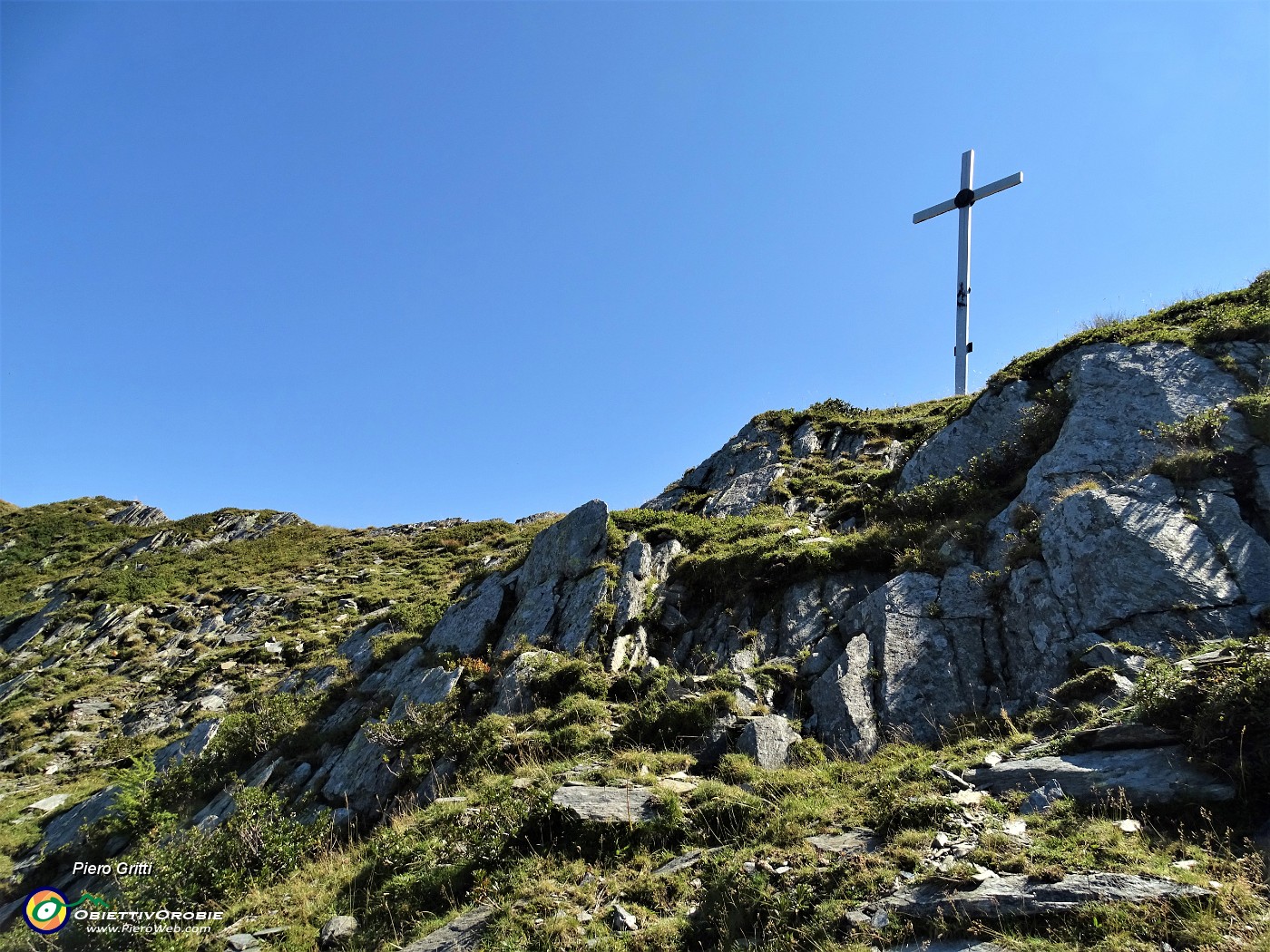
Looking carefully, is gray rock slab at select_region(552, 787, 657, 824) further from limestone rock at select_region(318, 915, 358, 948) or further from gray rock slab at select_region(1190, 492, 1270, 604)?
gray rock slab at select_region(1190, 492, 1270, 604)

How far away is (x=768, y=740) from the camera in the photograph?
12727 millimetres

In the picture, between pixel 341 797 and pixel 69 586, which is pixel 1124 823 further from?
pixel 69 586

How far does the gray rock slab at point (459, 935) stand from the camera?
8977 millimetres

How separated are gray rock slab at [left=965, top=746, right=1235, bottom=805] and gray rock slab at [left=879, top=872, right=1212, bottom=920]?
6.17 feet

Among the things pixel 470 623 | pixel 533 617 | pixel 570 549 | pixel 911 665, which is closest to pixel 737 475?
pixel 570 549

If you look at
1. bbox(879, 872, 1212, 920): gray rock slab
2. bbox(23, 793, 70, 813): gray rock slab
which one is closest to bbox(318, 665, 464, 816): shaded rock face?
bbox(23, 793, 70, 813): gray rock slab

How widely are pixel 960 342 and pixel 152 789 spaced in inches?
1519

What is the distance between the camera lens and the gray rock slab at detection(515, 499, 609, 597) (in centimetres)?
2148

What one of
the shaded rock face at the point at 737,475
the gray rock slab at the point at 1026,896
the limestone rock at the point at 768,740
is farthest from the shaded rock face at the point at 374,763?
the shaded rock face at the point at 737,475

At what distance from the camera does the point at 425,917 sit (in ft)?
32.7

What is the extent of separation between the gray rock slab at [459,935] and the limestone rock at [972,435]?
56.0 ft

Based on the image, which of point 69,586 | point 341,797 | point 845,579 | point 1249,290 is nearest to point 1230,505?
point 845,579

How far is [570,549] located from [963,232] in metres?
29.3

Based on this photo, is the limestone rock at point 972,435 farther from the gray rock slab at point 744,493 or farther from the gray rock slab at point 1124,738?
the gray rock slab at point 1124,738
